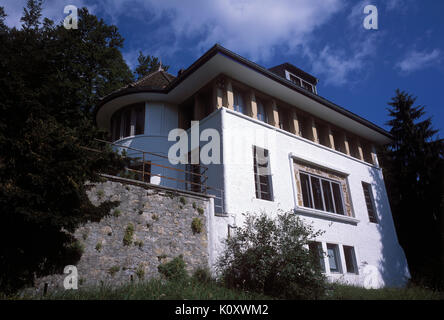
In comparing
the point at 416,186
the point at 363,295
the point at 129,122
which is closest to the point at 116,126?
the point at 129,122

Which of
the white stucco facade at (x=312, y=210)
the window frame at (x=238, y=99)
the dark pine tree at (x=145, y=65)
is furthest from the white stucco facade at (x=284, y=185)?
the dark pine tree at (x=145, y=65)

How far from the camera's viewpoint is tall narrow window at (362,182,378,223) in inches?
687

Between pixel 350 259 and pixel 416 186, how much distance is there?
324 inches

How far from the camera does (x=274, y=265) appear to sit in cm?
866

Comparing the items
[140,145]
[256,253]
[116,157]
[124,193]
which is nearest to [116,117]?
[140,145]

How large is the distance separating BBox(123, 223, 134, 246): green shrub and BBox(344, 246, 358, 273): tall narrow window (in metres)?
10.5

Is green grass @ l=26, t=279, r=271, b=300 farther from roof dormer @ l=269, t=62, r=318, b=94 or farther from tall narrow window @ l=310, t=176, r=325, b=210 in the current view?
roof dormer @ l=269, t=62, r=318, b=94

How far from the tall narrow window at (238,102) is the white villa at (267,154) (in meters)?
0.05

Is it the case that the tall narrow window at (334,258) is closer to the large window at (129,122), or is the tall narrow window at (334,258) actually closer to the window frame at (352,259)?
the window frame at (352,259)

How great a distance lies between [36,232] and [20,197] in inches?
42.3

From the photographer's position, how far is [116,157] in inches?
412

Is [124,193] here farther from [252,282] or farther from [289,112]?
[289,112]

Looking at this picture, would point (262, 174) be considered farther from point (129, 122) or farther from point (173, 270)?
point (129, 122)

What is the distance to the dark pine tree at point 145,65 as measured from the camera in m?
28.7
